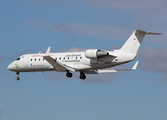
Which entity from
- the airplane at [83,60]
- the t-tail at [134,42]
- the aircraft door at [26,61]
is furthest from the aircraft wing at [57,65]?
the t-tail at [134,42]

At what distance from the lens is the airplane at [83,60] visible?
153 feet

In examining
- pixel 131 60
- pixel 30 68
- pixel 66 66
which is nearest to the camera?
pixel 131 60

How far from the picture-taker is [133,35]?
154 feet

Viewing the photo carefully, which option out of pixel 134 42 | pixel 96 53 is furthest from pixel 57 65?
pixel 134 42

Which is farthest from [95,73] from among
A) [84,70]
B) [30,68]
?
[30,68]

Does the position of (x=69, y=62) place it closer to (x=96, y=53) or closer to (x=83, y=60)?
(x=83, y=60)

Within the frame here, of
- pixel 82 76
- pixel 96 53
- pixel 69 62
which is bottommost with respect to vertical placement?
pixel 82 76

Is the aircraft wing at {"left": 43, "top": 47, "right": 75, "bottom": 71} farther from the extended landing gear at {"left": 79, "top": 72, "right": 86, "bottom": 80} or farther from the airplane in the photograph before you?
the extended landing gear at {"left": 79, "top": 72, "right": 86, "bottom": 80}

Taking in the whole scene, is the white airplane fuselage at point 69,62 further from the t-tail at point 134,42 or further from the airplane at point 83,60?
the t-tail at point 134,42

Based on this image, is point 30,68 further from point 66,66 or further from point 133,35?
point 133,35

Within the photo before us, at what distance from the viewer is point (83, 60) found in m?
48.3

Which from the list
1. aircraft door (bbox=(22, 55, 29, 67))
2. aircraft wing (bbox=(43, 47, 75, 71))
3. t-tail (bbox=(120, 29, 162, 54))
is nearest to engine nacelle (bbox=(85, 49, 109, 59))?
t-tail (bbox=(120, 29, 162, 54))

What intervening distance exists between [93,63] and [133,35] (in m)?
5.37

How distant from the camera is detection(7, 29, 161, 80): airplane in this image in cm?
4653
